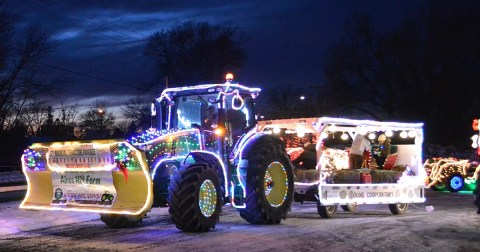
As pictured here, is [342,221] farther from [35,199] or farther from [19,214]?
[19,214]

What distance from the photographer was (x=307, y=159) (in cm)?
1717

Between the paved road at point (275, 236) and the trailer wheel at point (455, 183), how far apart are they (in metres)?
10.6

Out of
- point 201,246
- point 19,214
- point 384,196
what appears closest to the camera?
point 201,246

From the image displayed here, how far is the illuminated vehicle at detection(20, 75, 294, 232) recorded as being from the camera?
41.5 ft

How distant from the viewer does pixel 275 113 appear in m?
67.2

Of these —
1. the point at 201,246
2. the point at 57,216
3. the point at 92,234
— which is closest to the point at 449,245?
the point at 201,246

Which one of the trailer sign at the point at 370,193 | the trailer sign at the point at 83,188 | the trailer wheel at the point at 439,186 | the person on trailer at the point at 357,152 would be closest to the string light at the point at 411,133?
the trailer sign at the point at 370,193

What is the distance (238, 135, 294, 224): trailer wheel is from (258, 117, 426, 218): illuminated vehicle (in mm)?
1201

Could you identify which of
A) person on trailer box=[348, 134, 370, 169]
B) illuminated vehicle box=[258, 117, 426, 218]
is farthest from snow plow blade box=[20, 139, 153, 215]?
person on trailer box=[348, 134, 370, 169]

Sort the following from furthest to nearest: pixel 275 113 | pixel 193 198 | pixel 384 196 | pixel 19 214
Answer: pixel 275 113, pixel 384 196, pixel 19 214, pixel 193 198

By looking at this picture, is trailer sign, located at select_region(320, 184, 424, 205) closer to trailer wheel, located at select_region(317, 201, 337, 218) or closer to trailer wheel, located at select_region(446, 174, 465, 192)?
trailer wheel, located at select_region(317, 201, 337, 218)

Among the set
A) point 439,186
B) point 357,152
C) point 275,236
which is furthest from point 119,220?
point 439,186

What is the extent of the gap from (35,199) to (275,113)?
2123 inches

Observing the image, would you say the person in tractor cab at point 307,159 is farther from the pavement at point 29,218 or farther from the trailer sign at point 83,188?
the trailer sign at point 83,188
